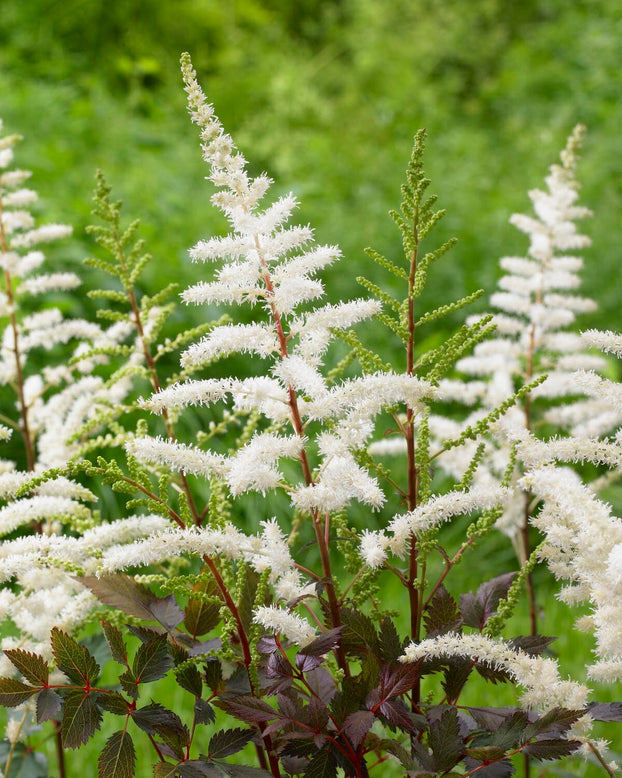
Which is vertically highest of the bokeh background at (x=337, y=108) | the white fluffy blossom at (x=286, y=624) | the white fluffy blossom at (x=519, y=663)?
the bokeh background at (x=337, y=108)

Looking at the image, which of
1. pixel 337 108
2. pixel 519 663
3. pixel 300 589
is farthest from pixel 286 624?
pixel 337 108

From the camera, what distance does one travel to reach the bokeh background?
20.6 ft

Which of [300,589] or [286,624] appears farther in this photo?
[300,589]

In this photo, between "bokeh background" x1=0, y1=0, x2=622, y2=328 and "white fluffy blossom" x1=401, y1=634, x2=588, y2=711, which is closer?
"white fluffy blossom" x1=401, y1=634, x2=588, y2=711

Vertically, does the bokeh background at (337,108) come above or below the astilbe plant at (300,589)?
above

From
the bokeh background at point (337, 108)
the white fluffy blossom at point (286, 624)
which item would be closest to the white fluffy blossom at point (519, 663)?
the white fluffy blossom at point (286, 624)

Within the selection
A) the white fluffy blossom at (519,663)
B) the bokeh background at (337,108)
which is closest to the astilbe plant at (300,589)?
the white fluffy blossom at (519,663)

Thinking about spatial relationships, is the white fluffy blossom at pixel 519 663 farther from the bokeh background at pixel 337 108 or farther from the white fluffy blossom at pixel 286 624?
the bokeh background at pixel 337 108

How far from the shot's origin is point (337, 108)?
395 inches

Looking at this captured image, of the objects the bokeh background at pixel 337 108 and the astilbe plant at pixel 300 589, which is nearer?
the astilbe plant at pixel 300 589

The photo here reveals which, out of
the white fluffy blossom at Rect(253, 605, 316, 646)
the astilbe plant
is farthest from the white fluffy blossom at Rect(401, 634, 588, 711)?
the white fluffy blossom at Rect(253, 605, 316, 646)

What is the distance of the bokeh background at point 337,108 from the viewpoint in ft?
20.6

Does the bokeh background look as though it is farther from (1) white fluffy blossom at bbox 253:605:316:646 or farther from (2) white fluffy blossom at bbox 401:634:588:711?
(2) white fluffy blossom at bbox 401:634:588:711

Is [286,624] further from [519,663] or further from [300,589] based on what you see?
[519,663]
